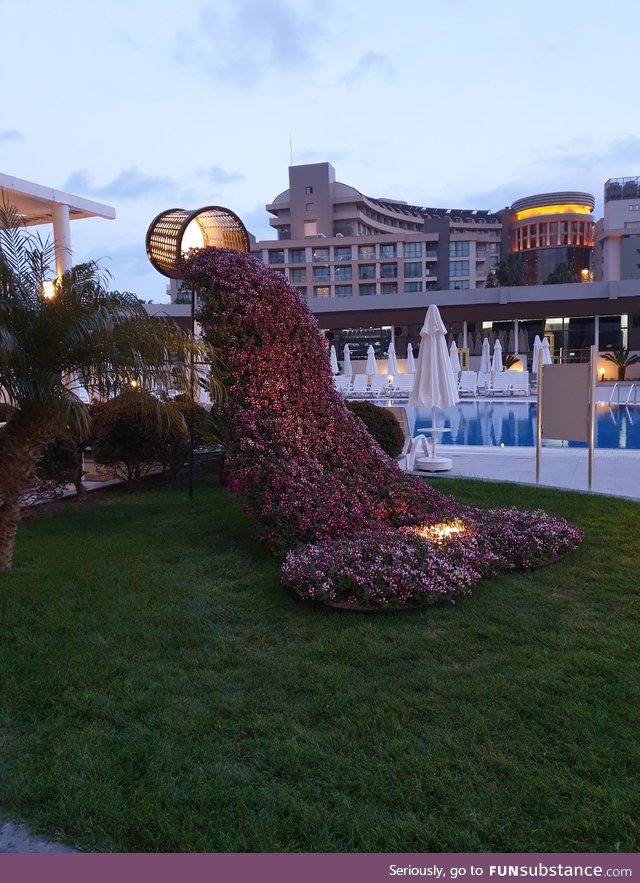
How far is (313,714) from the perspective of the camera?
3027 mm

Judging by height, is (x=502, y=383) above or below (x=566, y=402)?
above

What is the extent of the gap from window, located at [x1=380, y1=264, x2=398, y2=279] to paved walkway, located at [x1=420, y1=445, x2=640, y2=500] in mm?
55862

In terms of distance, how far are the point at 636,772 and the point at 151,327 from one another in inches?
167

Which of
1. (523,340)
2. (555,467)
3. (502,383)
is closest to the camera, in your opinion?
(555,467)

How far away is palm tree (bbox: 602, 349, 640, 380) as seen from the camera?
31.2m

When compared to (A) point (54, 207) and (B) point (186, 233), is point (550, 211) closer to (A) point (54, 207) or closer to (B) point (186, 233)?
(A) point (54, 207)

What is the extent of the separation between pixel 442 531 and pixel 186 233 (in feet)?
13.7

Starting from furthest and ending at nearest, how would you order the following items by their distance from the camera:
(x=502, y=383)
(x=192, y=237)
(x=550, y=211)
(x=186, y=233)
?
(x=550, y=211) < (x=502, y=383) < (x=192, y=237) < (x=186, y=233)

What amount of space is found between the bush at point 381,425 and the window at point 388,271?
5835 cm

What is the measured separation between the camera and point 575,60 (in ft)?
102

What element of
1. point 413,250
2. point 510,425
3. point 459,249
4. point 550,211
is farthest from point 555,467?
point 550,211

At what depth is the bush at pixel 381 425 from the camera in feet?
29.6

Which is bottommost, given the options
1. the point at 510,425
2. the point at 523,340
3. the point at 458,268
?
the point at 510,425

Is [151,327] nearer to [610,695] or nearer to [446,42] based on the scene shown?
[610,695]
